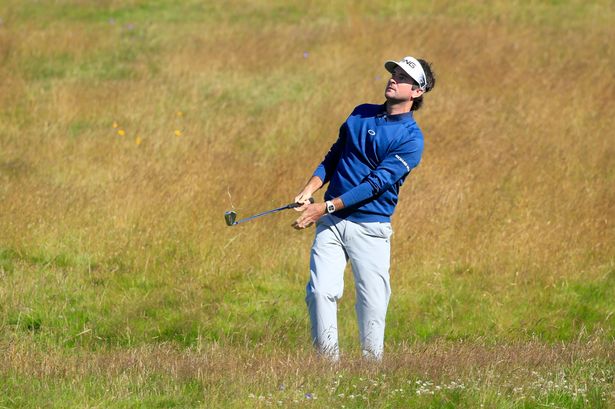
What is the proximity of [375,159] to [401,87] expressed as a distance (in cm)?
47

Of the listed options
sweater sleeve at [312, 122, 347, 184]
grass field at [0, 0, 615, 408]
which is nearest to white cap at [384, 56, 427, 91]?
sweater sleeve at [312, 122, 347, 184]

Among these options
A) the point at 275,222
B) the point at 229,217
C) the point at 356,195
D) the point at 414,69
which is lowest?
the point at 275,222

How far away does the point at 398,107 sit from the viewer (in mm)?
7145

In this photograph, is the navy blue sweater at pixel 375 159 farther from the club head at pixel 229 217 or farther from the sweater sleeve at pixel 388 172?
the club head at pixel 229 217

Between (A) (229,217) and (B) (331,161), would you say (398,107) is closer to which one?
(B) (331,161)

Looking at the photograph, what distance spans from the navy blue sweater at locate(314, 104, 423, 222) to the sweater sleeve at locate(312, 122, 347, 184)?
0.26 feet

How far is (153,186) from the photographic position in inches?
423

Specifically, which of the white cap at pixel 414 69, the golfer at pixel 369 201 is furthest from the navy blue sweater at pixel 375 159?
the white cap at pixel 414 69

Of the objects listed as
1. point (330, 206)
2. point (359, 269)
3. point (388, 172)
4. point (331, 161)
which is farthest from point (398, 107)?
point (359, 269)

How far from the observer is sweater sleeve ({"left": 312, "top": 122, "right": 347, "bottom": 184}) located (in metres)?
7.32

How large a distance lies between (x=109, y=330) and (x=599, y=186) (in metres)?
5.22

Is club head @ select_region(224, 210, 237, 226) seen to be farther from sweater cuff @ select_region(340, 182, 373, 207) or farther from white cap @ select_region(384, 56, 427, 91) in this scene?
white cap @ select_region(384, 56, 427, 91)

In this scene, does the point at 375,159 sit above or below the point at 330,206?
above

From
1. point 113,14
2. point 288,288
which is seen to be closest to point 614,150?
point 288,288
